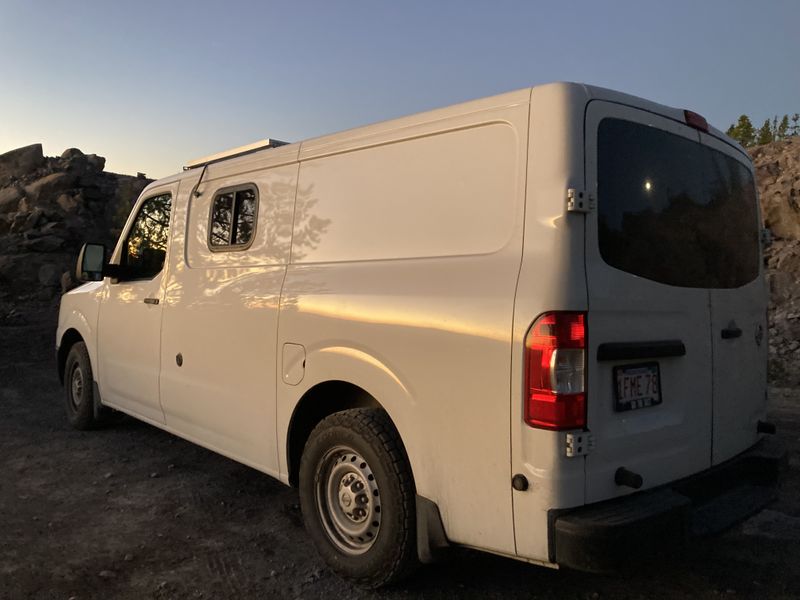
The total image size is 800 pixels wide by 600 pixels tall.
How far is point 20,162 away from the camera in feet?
97.1

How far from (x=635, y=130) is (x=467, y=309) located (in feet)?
3.55

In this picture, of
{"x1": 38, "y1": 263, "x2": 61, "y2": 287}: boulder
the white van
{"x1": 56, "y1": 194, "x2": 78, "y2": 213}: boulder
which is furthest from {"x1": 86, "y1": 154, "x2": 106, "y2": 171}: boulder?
the white van

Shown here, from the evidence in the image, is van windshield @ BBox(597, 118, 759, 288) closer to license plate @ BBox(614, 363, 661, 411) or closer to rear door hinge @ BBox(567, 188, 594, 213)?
rear door hinge @ BBox(567, 188, 594, 213)

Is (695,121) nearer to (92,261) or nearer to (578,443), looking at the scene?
(578,443)

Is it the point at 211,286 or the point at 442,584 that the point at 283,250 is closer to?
the point at 211,286

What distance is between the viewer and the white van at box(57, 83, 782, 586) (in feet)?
8.14

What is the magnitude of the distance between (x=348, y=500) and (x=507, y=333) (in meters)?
1.32

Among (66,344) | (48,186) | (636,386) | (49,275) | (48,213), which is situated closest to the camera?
(636,386)

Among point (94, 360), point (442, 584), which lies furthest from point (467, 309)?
point (94, 360)

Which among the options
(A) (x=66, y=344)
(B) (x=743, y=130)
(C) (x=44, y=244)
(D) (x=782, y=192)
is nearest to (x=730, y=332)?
(A) (x=66, y=344)

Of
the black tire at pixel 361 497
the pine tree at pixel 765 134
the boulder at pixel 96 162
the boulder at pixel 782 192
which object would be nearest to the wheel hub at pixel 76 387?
the black tire at pixel 361 497

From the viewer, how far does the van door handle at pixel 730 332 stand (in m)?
3.13

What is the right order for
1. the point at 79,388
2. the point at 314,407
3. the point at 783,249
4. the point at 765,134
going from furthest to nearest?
the point at 765,134 → the point at 783,249 → the point at 79,388 → the point at 314,407

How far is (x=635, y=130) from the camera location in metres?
2.81
